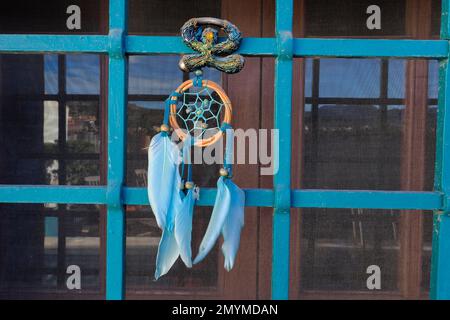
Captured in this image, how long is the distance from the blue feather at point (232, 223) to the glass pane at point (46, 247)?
1023mm

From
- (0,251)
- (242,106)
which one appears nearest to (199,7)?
(242,106)

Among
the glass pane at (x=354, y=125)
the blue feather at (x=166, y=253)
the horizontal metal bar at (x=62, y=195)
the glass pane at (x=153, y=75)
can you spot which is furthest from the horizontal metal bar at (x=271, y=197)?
the glass pane at (x=153, y=75)

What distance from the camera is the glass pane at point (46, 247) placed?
1998mm

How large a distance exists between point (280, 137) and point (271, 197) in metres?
0.17

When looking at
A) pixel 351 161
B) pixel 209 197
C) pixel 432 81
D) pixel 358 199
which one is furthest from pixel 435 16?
pixel 209 197

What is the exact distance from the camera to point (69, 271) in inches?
80.5

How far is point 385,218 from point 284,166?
3.49 feet

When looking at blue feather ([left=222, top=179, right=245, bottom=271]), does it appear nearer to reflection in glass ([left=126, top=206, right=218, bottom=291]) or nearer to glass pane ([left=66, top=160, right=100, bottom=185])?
reflection in glass ([left=126, top=206, right=218, bottom=291])

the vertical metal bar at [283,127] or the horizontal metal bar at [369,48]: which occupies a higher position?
the horizontal metal bar at [369,48]

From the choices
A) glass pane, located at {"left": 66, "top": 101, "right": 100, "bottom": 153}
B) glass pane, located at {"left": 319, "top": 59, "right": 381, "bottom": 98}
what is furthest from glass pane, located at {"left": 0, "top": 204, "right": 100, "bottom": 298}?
glass pane, located at {"left": 319, "top": 59, "right": 381, "bottom": 98}

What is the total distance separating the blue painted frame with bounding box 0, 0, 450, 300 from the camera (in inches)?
46.0

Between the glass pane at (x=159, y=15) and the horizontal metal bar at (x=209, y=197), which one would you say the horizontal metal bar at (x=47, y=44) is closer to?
the horizontal metal bar at (x=209, y=197)

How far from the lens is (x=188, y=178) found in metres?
1.19

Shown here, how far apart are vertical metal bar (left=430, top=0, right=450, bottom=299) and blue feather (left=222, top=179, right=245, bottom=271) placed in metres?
0.54
